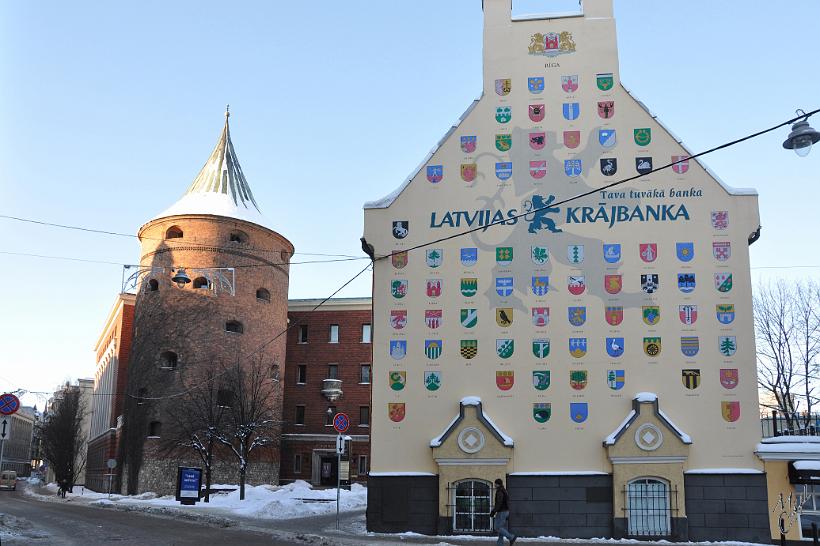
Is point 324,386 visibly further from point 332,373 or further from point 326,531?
point 326,531

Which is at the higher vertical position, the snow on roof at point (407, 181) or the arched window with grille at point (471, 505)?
the snow on roof at point (407, 181)

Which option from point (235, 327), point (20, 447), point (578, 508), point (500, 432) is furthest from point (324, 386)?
point (20, 447)

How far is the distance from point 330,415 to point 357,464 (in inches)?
151

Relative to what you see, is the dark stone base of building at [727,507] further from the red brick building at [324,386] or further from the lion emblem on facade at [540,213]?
the red brick building at [324,386]

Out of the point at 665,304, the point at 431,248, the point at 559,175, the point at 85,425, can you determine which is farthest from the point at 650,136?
the point at 85,425

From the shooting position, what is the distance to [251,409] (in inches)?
1826

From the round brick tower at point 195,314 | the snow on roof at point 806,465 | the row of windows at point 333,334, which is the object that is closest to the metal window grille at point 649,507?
the snow on roof at point 806,465

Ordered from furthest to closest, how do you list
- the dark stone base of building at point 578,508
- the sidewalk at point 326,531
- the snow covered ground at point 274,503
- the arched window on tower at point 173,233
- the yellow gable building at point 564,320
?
the arched window on tower at point 173,233 → the snow covered ground at point 274,503 → the yellow gable building at point 564,320 → the dark stone base of building at point 578,508 → the sidewalk at point 326,531

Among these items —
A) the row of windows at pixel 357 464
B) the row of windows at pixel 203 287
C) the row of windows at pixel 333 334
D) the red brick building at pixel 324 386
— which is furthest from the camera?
the row of windows at pixel 333 334

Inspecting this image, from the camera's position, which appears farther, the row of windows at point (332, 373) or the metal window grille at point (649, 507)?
the row of windows at point (332, 373)

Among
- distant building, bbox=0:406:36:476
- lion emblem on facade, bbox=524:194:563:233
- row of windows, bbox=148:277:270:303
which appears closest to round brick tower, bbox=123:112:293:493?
row of windows, bbox=148:277:270:303

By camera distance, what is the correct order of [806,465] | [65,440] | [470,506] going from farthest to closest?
[65,440] < [470,506] < [806,465]

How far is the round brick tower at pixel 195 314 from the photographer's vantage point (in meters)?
49.2

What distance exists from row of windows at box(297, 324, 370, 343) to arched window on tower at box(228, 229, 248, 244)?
10073 mm
